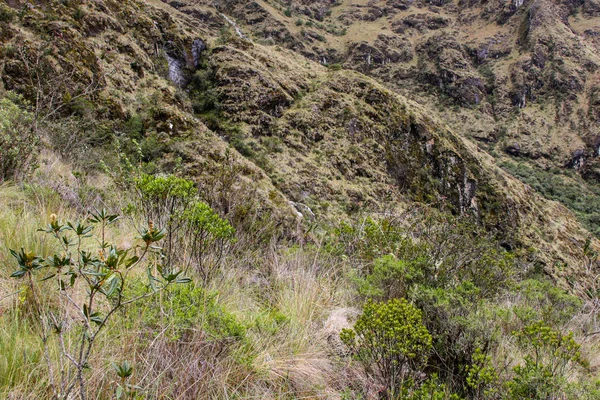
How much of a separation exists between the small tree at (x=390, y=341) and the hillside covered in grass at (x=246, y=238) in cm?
2

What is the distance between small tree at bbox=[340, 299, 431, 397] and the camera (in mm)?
1636

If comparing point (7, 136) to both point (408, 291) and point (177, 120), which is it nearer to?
point (408, 291)

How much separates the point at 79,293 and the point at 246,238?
6.61 feet

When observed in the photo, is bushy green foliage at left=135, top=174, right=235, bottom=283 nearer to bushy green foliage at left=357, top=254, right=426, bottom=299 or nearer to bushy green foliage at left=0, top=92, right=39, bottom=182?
bushy green foliage at left=357, top=254, right=426, bottom=299

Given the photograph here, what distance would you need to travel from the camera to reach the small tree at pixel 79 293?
103 centimetres

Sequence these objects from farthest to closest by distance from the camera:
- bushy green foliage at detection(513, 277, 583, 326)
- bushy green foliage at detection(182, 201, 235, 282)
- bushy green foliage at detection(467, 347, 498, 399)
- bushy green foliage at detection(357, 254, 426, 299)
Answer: bushy green foliage at detection(513, 277, 583, 326) → bushy green foliage at detection(357, 254, 426, 299) → bushy green foliage at detection(182, 201, 235, 282) → bushy green foliage at detection(467, 347, 498, 399)

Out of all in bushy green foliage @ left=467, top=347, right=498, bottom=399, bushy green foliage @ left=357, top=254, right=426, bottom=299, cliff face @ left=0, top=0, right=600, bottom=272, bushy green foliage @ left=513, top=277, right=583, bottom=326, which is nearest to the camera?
bushy green foliage @ left=467, top=347, right=498, bottom=399

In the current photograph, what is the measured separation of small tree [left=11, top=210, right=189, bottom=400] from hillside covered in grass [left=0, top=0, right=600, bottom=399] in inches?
0.6

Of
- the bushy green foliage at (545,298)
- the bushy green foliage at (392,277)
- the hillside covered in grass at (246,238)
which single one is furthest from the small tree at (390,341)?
the bushy green foliage at (545,298)

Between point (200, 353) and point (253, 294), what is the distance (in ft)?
3.48

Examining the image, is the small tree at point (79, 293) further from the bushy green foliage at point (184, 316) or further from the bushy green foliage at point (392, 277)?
the bushy green foliage at point (392, 277)

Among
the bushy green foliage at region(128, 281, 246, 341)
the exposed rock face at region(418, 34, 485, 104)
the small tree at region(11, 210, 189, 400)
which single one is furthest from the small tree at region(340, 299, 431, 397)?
the exposed rock face at region(418, 34, 485, 104)

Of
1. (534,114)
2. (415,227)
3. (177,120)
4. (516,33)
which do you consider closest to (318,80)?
(177,120)

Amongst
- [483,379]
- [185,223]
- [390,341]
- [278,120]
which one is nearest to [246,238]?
[185,223]
